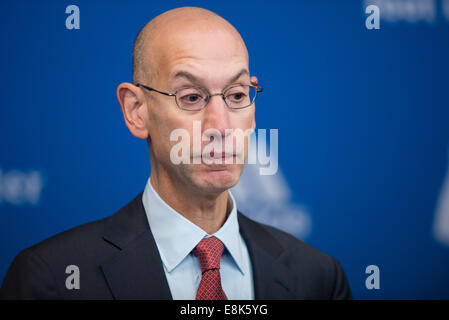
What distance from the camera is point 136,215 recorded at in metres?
2.23

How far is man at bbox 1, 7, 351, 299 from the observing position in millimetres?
2027

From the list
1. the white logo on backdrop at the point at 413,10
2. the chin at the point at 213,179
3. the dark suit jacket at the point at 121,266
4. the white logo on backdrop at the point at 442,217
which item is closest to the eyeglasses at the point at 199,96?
the chin at the point at 213,179

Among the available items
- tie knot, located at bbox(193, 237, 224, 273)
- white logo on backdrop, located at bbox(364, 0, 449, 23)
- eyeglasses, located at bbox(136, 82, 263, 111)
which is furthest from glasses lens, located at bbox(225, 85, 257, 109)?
white logo on backdrop, located at bbox(364, 0, 449, 23)

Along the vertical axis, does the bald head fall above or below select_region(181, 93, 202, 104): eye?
above

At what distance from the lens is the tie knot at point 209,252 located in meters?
2.09

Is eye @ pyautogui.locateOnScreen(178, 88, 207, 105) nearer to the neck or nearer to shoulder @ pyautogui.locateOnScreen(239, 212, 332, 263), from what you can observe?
the neck

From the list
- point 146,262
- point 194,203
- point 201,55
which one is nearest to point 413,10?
point 201,55

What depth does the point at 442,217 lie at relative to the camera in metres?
2.96

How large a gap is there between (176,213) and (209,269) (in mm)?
280

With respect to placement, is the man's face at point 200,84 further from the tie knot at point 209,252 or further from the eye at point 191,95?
the tie knot at point 209,252

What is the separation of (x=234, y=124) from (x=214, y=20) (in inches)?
18.6

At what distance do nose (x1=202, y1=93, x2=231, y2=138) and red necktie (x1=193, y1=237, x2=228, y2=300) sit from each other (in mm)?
490
